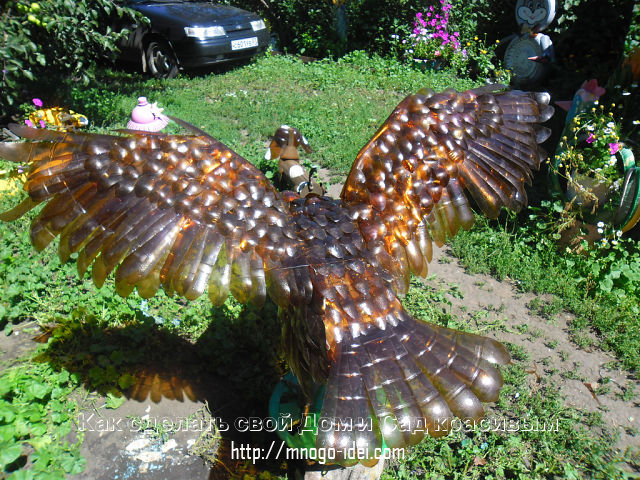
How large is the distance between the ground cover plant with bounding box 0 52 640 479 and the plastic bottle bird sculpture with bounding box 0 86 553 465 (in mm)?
1286

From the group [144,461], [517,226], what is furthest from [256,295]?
[517,226]

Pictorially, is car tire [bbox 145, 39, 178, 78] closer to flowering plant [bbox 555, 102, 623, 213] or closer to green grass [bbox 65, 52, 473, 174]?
green grass [bbox 65, 52, 473, 174]

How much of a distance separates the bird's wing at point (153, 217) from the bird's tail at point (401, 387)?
38 cm

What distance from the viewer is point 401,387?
1623 millimetres

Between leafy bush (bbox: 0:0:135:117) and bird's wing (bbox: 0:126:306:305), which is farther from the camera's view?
leafy bush (bbox: 0:0:135:117)

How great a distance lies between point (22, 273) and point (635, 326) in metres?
4.54

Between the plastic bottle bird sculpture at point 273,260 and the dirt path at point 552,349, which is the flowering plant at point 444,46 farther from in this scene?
the plastic bottle bird sculpture at point 273,260

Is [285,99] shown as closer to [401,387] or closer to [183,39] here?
[183,39]

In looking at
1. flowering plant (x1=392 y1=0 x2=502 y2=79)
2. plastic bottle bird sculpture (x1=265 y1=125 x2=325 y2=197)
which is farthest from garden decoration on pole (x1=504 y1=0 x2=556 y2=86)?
plastic bottle bird sculpture (x1=265 y1=125 x2=325 y2=197)

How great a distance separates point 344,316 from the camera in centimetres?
184

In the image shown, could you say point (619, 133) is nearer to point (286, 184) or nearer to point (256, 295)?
point (286, 184)

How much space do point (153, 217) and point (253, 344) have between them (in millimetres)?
1749

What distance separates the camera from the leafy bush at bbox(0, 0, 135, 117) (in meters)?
4.75

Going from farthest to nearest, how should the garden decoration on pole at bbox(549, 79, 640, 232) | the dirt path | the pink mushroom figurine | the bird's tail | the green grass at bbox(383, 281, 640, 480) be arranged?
the pink mushroom figurine, the garden decoration on pole at bbox(549, 79, 640, 232), the dirt path, the green grass at bbox(383, 281, 640, 480), the bird's tail
